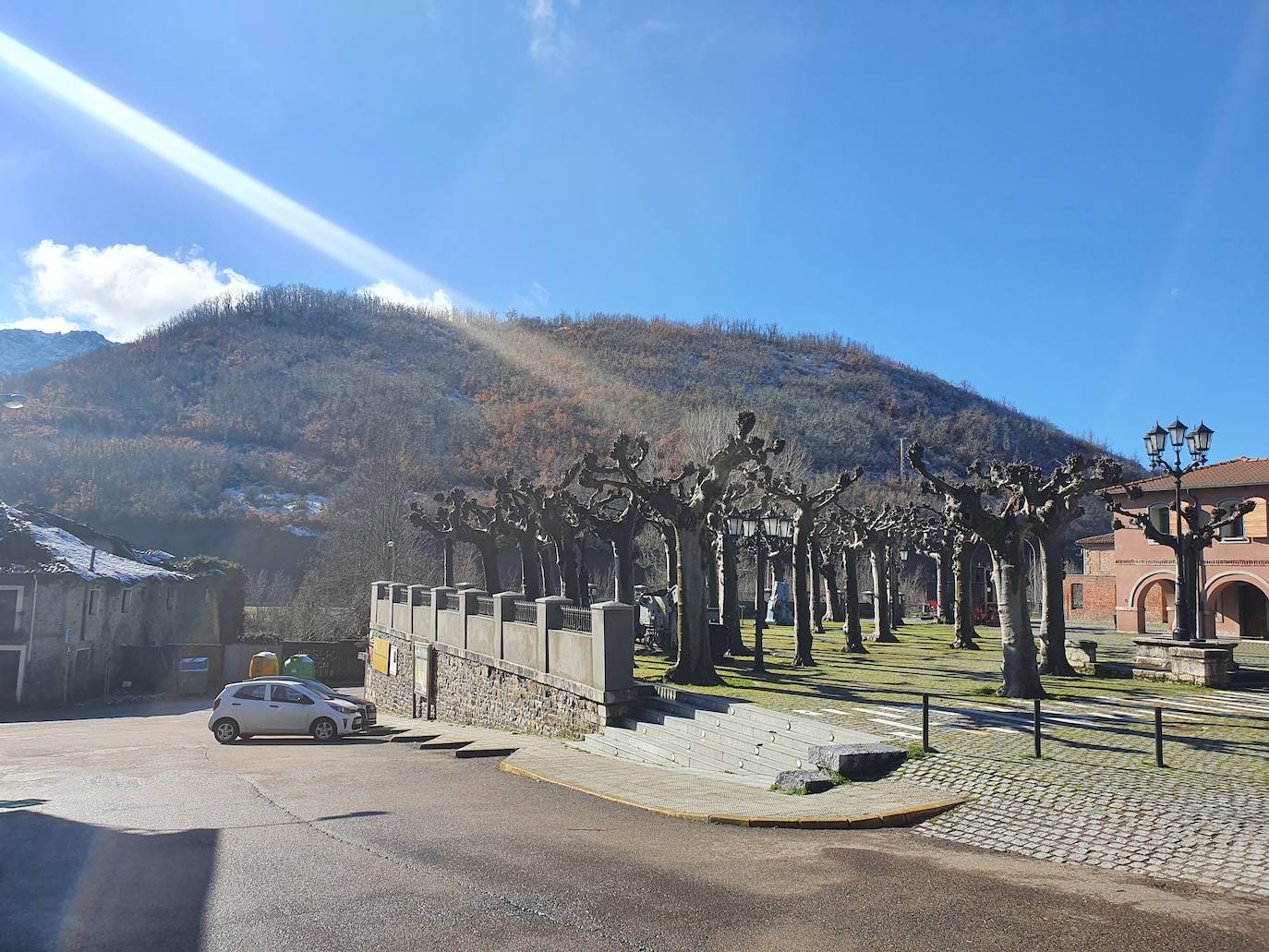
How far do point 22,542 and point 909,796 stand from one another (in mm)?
38674

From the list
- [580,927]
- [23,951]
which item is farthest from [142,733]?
[580,927]

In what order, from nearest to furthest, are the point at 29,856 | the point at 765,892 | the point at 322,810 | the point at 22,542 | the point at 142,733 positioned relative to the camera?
the point at 765,892 < the point at 29,856 < the point at 322,810 < the point at 142,733 < the point at 22,542

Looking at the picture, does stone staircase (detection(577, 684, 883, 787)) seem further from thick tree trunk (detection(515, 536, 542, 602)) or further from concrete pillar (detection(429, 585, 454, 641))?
concrete pillar (detection(429, 585, 454, 641))

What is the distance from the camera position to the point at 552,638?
19969 mm

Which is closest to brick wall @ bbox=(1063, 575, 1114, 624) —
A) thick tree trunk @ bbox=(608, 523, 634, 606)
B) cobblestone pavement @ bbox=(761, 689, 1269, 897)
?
thick tree trunk @ bbox=(608, 523, 634, 606)

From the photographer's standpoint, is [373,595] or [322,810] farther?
[373,595]

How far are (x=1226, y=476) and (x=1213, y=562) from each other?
368 cm

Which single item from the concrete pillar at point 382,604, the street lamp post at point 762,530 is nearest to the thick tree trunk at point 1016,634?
the street lamp post at point 762,530

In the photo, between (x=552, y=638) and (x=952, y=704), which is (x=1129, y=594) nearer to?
(x=952, y=704)

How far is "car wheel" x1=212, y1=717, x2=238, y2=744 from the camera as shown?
22531 mm

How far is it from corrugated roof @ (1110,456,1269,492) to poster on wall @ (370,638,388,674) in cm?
3135

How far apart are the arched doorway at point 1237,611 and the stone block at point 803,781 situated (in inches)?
1327

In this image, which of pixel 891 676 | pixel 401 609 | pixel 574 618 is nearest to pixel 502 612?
pixel 574 618

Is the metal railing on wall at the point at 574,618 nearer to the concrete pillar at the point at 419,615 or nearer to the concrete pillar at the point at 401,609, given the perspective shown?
the concrete pillar at the point at 419,615
